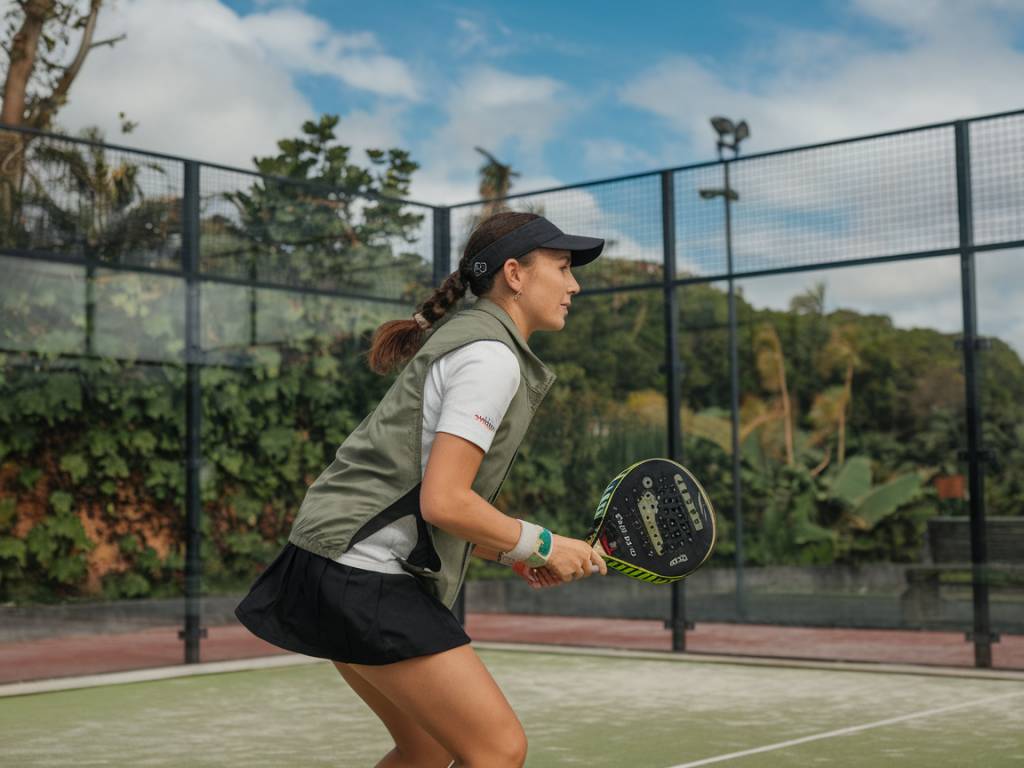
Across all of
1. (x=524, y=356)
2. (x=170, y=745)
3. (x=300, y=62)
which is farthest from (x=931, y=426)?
(x=300, y=62)

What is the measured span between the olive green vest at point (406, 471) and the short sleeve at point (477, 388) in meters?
0.03

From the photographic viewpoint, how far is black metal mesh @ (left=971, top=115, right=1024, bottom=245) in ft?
27.0

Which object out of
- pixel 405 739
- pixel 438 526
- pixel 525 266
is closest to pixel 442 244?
pixel 525 266

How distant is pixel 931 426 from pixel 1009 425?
93 centimetres

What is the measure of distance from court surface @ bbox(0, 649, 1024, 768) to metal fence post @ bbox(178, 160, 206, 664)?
455 millimetres

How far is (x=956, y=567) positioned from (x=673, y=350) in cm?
212

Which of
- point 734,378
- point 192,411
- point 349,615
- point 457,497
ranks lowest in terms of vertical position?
point 349,615

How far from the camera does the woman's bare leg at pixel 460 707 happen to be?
9.62 ft

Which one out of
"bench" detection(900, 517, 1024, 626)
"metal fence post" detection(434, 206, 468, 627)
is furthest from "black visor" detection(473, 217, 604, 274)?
"metal fence post" detection(434, 206, 468, 627)

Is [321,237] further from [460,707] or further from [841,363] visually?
[460,707]

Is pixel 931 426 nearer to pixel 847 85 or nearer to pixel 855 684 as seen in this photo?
pixel 855 684

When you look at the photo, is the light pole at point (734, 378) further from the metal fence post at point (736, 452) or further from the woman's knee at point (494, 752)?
the woman's knee at point (494, 752)

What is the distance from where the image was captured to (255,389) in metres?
9.55

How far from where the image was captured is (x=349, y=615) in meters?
3.03
